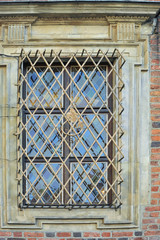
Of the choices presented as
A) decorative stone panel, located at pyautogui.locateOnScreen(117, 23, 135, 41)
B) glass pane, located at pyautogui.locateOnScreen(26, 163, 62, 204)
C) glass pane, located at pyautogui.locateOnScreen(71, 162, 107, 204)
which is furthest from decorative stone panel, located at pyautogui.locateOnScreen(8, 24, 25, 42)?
glass pane, located at pyautogui.locateOnScreen(71, 162, 107, 204)

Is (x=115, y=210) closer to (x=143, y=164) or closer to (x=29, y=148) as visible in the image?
(x=143, y=164)

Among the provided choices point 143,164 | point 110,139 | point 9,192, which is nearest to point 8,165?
point 9,192

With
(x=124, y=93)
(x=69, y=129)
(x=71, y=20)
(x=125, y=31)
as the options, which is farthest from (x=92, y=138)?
(x=71, y=20)

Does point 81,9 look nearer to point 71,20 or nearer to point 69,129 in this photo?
point 71,20

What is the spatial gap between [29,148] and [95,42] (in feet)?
5.16

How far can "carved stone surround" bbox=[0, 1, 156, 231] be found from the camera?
15.4 feet

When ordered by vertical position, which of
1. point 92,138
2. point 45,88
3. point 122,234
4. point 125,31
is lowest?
point 122,234

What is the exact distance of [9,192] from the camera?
15.4 ft

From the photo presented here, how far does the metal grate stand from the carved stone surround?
99 mm

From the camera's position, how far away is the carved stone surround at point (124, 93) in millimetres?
4691

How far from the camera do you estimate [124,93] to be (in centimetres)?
473

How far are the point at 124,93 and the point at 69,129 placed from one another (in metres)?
0.82

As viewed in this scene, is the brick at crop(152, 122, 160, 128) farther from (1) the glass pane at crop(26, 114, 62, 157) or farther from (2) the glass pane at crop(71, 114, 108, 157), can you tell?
(1) the glass pane at crop(26, 114, 62, 157)

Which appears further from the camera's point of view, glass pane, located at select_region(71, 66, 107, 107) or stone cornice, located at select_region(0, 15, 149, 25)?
glass pane, located at select_region(71, 66, 107, 107)
